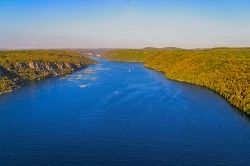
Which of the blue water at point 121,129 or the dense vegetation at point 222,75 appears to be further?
Answer: the dense vegetation at point 222,75

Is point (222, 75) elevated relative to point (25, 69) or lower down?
elevated

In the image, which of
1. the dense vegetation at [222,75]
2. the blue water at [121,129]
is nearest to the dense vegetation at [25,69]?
the blue water at [121,129]

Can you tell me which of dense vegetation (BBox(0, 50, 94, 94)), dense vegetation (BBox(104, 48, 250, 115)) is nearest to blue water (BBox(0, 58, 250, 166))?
dense vegetation (BBox(104, 48, 250, 115))

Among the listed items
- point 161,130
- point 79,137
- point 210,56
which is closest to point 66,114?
point 79,137

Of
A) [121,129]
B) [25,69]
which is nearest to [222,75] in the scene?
[121,129]

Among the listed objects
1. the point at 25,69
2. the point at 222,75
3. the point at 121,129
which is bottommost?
the point at 121,129

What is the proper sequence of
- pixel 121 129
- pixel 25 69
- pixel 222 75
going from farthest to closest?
pixel 25 69, pixel 222 75, pixel 121 129

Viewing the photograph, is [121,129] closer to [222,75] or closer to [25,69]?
[222,75]

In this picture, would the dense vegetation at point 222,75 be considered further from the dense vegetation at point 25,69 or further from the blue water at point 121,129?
the dense vegetation at point 25,69
